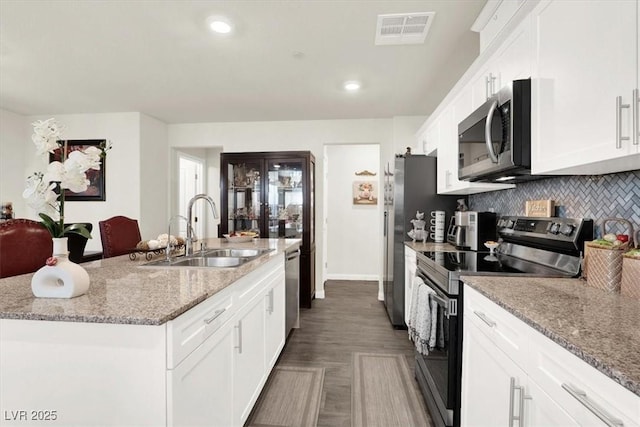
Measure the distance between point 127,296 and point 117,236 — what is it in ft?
6.06

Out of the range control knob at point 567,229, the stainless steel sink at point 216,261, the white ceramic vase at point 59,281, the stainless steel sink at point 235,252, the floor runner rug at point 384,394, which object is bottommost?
the floor runner rug at point 384,394

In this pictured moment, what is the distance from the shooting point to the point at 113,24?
224cm

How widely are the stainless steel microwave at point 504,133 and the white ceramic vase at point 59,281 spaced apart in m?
1.83

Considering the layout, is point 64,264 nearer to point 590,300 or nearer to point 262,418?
point 262,418

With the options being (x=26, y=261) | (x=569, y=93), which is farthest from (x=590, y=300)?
(x=26, y=261)

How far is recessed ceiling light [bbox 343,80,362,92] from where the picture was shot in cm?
321

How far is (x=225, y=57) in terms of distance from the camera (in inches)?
106

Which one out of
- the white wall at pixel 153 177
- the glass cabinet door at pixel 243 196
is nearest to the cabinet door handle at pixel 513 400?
the glass cabinet door at pixel 243 196

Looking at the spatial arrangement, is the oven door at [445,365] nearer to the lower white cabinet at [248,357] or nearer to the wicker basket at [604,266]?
the wicker basket at [604,266]

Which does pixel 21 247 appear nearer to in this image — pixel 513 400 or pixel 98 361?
pixel 98 361

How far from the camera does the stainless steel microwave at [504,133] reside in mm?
1449

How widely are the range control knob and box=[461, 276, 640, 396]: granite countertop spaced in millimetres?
272

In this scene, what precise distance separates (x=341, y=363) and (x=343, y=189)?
351 centimetres

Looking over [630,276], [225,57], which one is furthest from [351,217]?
[630,276]
